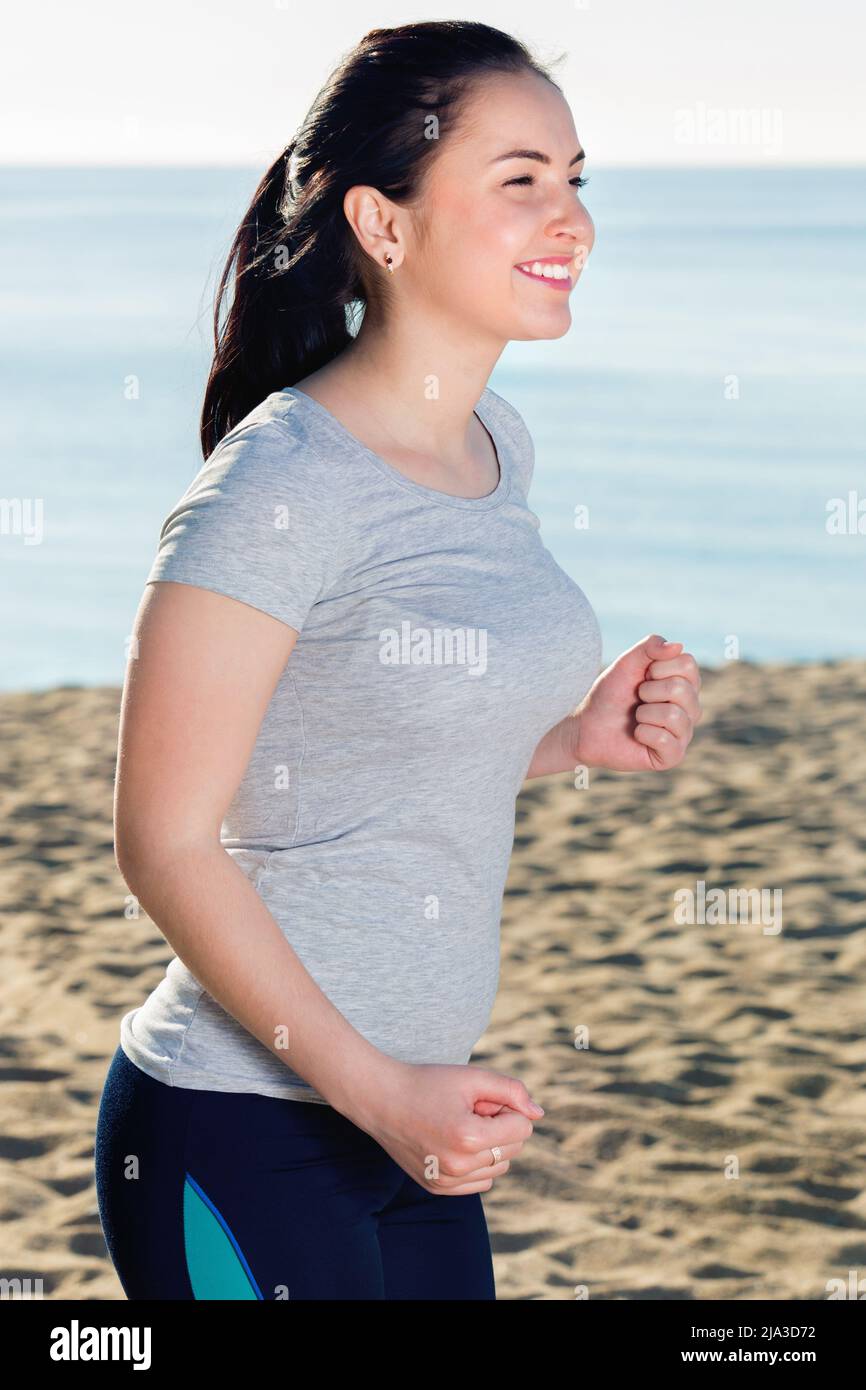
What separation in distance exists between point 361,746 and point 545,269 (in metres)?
0.54

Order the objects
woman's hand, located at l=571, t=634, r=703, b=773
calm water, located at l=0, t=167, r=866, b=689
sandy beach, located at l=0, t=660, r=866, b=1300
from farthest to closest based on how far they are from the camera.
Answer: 1. calm water, located at l=0, t=167, r=866, b=689
2. sandy beach, located at l=0, t=660, r=866, b=1300
3. woman's hand, located at l=571, t=634, r=703, b=773

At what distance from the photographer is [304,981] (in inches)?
55.5

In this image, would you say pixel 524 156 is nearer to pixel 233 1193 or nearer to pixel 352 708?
pixel 352 708

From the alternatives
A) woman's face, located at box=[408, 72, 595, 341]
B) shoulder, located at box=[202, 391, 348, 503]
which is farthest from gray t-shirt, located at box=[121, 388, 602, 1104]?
woman's face, located at box=[408, 72, 595, 341]

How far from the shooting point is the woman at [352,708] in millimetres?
1392

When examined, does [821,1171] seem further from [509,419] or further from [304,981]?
[304,981]

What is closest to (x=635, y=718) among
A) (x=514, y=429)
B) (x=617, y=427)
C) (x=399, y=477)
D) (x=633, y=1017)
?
(x=514, y=429)

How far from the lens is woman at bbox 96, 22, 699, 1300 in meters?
1.39

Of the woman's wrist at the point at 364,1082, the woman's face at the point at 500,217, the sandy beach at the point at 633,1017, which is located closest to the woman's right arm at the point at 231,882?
the woman's wrist at the point at 364,1082

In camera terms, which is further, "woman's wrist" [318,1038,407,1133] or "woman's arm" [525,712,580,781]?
"woman's arm" [525,712,580,781]

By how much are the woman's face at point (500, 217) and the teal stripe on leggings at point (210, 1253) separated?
0.91 metres

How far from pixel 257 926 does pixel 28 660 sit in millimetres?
9374

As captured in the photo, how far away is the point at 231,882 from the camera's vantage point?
4.57ft

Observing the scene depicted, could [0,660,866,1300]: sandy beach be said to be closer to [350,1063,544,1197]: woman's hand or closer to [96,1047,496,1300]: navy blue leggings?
[96,1047,496,1300]: navy blue leggings
